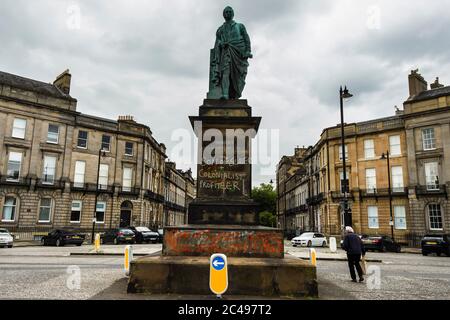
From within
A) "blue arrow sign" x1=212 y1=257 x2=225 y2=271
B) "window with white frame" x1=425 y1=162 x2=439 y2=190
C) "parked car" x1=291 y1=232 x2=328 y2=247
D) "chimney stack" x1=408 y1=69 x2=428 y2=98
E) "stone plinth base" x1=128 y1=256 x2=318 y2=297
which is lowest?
"parked car" x1=291 y1=232 x2=328 y2=247

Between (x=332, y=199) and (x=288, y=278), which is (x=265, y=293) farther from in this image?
(x=332, y=199)

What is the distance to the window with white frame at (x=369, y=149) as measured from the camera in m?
37.6

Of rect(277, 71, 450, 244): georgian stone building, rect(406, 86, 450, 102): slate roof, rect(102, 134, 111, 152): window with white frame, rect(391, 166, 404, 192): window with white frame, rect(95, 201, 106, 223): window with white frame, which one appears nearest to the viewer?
rect(277, 71, 450, 244): georgian stone building

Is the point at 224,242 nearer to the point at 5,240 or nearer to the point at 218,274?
the point at 218,274

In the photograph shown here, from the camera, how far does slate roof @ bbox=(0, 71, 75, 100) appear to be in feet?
113

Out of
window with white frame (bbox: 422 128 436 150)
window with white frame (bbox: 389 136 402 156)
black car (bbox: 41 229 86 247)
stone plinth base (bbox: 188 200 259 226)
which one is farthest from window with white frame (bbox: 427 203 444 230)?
black car (bbox: 41 229 86 247)

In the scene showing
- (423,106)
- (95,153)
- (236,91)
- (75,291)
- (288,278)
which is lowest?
(75,291)

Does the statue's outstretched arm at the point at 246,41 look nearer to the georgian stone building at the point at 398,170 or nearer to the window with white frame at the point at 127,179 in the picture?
the georgian stone building at the point at 398,170

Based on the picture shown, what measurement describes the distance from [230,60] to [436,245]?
68.0ft

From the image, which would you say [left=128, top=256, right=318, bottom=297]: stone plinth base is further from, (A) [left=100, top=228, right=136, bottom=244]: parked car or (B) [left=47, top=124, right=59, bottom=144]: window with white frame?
(B) [left=47, top=124, right=59, bottom=144]: window with white frame
